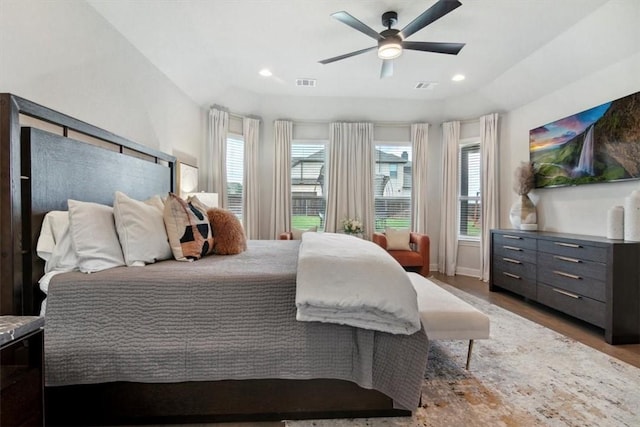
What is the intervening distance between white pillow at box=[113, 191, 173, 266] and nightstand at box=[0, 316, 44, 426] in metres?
0.65

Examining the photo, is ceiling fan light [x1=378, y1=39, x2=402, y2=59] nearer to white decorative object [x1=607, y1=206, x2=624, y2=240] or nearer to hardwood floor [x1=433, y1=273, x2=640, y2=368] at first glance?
white decorative object [x1=607, y1=206, x2=624, y2=240]

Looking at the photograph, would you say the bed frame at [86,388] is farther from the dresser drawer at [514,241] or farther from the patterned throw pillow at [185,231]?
the dresser drawer at [514,241]

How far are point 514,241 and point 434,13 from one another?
112 inches

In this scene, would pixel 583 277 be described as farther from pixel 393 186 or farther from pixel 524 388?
pixel 393 186

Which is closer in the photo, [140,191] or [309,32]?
[140,191]

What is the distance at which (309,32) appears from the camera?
3158 mm

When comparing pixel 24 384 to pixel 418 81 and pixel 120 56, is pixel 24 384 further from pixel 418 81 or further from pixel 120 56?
pixel 418 81

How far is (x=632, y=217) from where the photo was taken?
263 centimetres

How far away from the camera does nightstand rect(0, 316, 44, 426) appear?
0.94 m

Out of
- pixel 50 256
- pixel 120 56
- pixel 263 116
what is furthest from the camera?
pixel 263 116

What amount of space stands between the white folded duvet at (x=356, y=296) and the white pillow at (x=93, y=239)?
1055 mm

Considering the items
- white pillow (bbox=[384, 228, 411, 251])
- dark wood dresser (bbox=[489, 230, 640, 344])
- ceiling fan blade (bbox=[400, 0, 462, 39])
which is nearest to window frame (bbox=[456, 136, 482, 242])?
white pillow (bbox=[384, 228, 411, 251])

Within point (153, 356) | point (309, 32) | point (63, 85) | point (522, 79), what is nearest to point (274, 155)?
point (309, 32)

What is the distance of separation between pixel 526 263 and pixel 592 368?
1.65 metres
